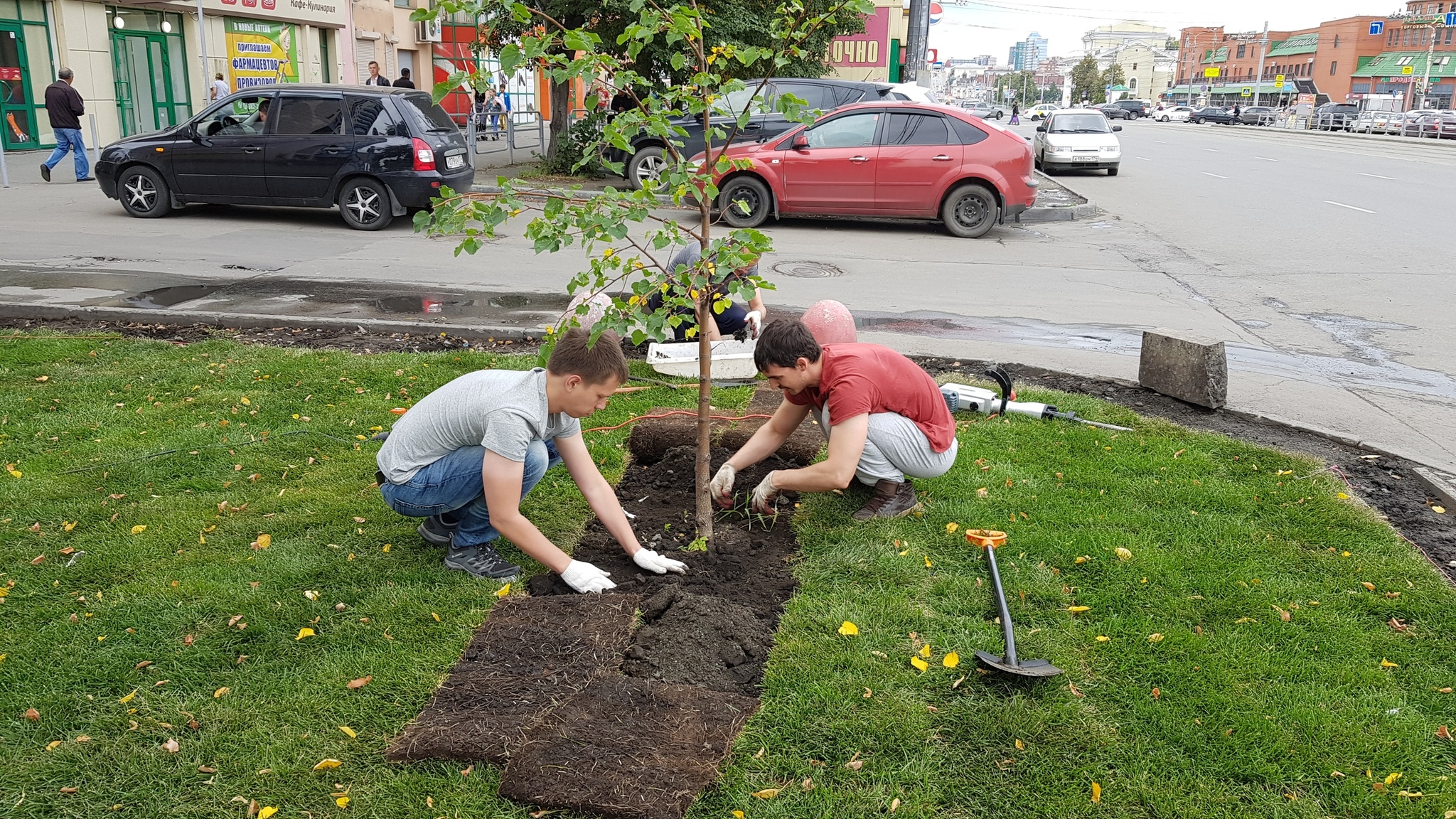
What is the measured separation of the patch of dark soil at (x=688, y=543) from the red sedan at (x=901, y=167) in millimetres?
8604

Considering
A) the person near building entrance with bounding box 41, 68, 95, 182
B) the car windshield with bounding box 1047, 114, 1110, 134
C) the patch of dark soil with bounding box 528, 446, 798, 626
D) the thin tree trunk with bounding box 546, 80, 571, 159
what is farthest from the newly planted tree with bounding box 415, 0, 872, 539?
the car windshield with bounding box 1047, 114, 1110, 134

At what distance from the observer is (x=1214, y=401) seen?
616 centimetres

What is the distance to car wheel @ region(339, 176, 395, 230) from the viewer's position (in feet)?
42.3

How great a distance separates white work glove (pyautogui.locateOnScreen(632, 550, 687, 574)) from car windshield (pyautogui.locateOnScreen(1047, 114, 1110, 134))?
21913 millimetres

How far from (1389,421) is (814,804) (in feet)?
17.8

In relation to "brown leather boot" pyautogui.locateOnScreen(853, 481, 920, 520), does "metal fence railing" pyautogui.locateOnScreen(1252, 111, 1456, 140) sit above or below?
above

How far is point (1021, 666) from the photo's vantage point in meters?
3.28

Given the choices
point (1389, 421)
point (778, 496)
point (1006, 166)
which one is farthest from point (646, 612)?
point (1006, 166)

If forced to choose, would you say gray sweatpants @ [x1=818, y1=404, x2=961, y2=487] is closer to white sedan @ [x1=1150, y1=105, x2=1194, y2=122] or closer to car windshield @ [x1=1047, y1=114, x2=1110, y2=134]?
car windshield @ [x1=1047, y1=114, x2=1110, y2=134]

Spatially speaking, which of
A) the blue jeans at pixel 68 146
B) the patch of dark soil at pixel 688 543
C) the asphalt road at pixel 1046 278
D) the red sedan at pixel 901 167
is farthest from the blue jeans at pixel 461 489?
the blue jeans at pixel 68 146

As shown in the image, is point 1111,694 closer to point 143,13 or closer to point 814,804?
point 814,804

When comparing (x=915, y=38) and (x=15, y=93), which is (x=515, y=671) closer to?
(x=15, y=93)

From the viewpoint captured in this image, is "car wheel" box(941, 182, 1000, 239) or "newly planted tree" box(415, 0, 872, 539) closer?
"newly planted tree" box(415, 0, 872, 539)

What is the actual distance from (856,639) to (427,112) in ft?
38.0
